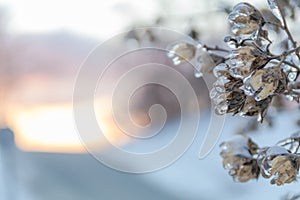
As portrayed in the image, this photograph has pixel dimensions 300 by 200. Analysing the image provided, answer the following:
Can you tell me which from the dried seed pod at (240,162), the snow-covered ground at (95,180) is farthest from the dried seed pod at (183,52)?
the snow-covered ground at (95,180)

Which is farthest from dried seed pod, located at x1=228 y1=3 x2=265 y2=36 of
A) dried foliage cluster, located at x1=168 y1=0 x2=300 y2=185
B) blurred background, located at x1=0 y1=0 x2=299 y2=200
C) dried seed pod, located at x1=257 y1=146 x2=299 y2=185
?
blurred background, located at x1=0 y1=0 x2=299 y2=200

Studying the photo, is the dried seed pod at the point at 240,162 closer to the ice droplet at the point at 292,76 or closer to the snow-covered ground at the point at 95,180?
the ice droplet at the point at 292,76

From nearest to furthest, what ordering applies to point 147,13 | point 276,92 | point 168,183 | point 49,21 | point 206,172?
point 276,92 → point 147,13 → point 206,172 → point 168,183 → point 49,21

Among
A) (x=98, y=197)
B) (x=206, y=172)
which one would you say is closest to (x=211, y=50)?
(x=206, y=172)

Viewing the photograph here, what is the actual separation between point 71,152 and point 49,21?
52cm

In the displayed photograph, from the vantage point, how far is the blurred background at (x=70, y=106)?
886 millimetres

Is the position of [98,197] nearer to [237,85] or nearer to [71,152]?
[71,152]

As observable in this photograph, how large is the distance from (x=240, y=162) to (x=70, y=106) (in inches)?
34.3

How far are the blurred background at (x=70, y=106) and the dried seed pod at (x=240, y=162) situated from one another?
0.14 metres

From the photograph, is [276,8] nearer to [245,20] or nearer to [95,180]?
[245,20]

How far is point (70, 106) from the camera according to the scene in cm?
136

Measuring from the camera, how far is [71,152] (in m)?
1.74

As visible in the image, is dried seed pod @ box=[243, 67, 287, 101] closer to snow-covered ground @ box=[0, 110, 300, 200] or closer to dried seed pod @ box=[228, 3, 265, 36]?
dried seed pod @ box=[228, 3, 265, 36]

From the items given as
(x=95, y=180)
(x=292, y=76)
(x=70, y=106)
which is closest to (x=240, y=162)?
(x=292, y=76)
